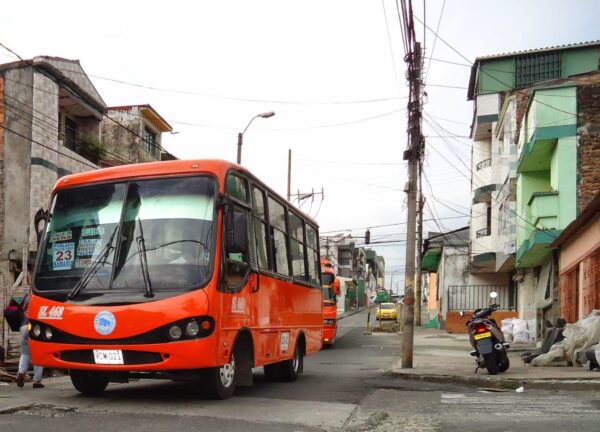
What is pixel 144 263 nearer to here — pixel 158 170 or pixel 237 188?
pixel 158 170

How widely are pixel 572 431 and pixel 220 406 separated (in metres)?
3.63

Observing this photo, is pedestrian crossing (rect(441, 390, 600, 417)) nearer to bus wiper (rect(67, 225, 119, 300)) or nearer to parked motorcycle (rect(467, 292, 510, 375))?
parked motorcycle (rect(467, 292, 510, 375))

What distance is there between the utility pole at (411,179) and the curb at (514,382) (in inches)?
62.7

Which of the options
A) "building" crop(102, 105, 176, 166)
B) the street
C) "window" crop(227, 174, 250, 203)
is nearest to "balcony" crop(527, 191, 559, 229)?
the street

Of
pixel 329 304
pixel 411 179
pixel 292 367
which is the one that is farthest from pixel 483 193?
pixel 292 367

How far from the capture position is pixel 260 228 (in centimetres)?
899

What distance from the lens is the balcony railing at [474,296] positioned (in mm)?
34469

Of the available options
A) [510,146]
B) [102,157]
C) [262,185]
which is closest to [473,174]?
[510,146]

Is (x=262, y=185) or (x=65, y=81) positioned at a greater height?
(x=65, y=81)

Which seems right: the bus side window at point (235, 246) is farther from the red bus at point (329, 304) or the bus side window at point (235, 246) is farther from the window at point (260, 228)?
the red bus at point (329, 304)

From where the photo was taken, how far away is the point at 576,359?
40.1 feet

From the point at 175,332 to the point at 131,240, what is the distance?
4.09ft

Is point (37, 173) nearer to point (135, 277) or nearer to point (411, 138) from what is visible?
point (411, 138)

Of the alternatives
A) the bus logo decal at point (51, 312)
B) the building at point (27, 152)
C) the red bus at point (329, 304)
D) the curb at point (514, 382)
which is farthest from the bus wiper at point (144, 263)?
the red bus at point (329, 304)
